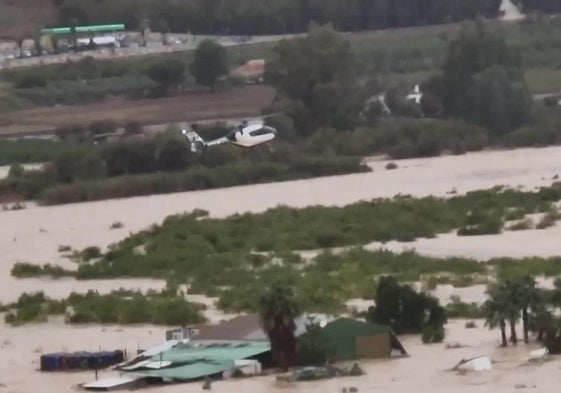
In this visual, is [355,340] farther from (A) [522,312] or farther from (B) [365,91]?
(B) [365,91]

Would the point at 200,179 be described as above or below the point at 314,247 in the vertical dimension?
above

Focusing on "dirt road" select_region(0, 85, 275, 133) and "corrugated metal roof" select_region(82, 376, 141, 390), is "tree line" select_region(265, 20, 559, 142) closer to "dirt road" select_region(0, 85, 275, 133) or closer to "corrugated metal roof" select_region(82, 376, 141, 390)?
"dirt road" select_region(0, 85, 275, 133)

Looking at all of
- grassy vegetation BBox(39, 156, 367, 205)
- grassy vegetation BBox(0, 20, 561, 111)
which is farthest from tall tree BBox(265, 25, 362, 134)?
grassy vegetation BBox(39, 156, 367, 205)

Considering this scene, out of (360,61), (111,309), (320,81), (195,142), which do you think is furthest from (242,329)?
(360,61)

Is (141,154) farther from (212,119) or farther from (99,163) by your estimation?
(212,119)

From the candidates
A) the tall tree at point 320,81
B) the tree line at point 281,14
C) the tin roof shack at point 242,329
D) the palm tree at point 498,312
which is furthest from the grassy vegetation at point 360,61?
the palm tree at point 498,312
